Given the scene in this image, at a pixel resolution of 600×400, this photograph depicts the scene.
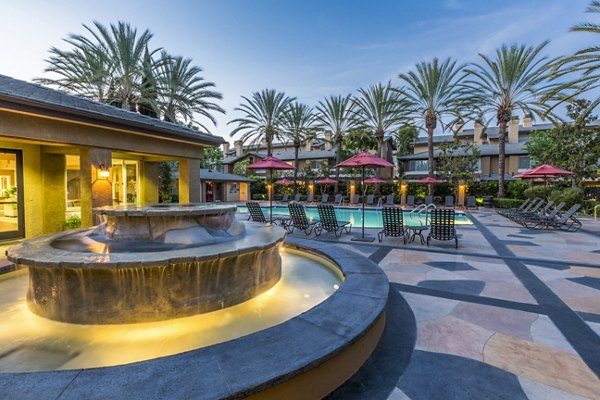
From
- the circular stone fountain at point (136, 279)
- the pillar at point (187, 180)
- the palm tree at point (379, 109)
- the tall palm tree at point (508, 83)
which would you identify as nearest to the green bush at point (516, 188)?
the tall palm tree at point (508, 83)

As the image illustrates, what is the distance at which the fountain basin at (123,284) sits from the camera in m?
3.57

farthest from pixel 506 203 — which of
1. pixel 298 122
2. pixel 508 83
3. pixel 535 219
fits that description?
→ pixel 298 122

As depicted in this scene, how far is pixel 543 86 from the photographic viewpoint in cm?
1998

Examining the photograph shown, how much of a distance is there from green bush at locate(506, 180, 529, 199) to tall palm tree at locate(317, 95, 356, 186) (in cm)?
1560

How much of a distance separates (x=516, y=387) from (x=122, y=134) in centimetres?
1105

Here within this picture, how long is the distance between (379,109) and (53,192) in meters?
25.8

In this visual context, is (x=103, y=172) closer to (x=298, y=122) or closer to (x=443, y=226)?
(x=443, y=226)

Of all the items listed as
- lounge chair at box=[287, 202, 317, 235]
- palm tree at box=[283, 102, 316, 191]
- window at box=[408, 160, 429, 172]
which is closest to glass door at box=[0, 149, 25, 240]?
lounge chair at box=[287, 202, 317, 235]

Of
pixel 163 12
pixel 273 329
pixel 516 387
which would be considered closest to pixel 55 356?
pixel 273 329

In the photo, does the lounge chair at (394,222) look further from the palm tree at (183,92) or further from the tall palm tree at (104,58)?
the tall palm tree at (104,58)

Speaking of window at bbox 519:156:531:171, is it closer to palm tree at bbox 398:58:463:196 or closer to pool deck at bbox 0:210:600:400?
palm tree at bbox 398:58:463:196

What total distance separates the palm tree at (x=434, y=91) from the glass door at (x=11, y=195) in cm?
2529

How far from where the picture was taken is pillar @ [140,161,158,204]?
13.9 meters

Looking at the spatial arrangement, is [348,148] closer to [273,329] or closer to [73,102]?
[73,102]
